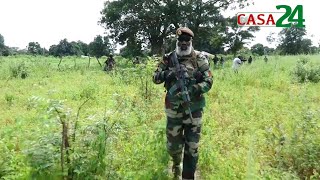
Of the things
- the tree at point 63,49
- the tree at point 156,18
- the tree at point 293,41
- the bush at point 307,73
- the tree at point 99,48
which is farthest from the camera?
the tree at point 293,41

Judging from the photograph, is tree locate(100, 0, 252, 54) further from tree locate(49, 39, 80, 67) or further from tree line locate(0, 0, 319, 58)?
tree locate(49, 39, 80, 67)

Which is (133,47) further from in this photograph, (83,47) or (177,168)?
(83,47)

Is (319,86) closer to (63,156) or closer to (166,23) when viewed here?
(63,156)

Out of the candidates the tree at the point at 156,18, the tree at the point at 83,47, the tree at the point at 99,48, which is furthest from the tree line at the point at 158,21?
the tree at the point at 83,47

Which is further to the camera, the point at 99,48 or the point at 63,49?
the point at 63,49

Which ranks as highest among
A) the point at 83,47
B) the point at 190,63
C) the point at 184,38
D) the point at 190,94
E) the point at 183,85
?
the point at 83,47

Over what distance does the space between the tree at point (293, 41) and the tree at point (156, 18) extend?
151ft

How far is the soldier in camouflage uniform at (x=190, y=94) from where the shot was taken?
424 cm

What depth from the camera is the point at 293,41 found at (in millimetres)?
75938

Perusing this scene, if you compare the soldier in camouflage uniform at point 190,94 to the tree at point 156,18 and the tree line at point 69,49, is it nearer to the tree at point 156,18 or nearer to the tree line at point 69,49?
the tree at point 156,18

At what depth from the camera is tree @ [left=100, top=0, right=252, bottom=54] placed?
1191 inches

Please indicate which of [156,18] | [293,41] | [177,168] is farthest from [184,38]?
[293,41]

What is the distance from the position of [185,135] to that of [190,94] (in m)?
0.58

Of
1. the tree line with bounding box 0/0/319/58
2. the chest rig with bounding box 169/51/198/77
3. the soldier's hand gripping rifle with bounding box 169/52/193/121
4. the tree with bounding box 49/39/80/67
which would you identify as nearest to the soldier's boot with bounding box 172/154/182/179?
the soldier's hand gripping rifle with bounding box 169/52/193/121
